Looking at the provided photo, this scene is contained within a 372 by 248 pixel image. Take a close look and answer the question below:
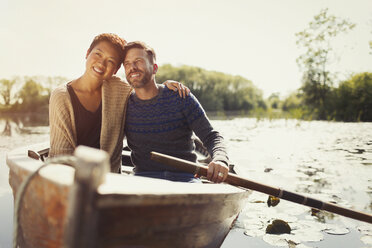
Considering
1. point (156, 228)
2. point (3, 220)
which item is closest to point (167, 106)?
point (156, 228)

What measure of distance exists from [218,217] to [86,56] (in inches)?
61.7

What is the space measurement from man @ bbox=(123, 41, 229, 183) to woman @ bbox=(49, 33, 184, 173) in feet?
0.35

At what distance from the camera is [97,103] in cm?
206

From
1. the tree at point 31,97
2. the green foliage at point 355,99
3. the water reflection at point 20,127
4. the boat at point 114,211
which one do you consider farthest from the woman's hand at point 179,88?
the tree at point 31,97

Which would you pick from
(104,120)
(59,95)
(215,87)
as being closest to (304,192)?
(104,120)

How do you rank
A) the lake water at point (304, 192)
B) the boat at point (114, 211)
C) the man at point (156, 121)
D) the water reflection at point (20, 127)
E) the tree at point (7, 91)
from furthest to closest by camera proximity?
the tree at point (7, 91), the water reflection at point (20, 127), the lake water at point (304, 192), the man at point (156, 121), the boat at point (114, 211)

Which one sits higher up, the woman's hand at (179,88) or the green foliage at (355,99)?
the green foliage at (355,99)

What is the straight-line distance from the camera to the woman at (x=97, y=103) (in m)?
1.81

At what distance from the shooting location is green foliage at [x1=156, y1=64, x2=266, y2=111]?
3178 centimetres

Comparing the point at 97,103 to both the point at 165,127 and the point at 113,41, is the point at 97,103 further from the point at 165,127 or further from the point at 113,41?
the point at 165,127

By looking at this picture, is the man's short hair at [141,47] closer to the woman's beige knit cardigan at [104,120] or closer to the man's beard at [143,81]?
the man's beard at [143,81]

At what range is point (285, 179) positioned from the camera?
3658 millimetres

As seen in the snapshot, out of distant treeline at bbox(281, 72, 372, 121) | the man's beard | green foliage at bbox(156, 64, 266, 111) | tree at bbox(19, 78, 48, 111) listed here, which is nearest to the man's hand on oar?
the man's beard

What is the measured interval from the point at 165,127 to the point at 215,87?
32.0 m
